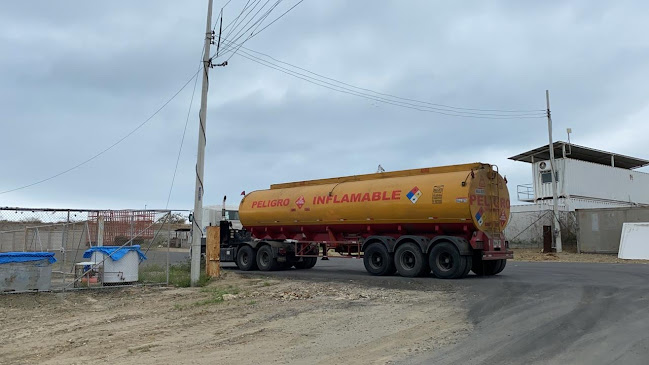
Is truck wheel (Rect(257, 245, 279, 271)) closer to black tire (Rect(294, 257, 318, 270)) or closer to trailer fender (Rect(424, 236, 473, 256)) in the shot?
black tire (Rect(294, 257, 318, 270))

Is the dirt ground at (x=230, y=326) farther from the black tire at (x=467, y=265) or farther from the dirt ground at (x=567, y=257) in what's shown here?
the dirt ground at (x=567, y=257)

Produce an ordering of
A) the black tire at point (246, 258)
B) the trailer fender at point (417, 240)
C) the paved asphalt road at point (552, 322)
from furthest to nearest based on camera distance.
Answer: the black tire at point (246, 258) < the trailer fender at point (417, 240) < the paved asphalt road at point (552, 322)

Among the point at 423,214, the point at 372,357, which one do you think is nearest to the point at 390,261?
the point at 423,214

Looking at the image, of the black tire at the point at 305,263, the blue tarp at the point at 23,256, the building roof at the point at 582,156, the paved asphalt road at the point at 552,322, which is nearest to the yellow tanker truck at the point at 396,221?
the black tire at the point at 305,263

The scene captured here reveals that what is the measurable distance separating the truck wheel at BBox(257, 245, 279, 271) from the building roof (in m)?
Answer: 31.9

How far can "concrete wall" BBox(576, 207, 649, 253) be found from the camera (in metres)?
28.2

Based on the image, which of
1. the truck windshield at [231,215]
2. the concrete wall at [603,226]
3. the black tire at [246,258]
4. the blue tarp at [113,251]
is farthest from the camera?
the concrete wall at [603,226]

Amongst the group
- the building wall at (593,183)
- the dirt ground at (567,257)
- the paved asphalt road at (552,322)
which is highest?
the building wall at (593,183)

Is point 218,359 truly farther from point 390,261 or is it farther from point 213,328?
point 390,261

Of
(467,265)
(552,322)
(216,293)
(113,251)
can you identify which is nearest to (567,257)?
(467,265)

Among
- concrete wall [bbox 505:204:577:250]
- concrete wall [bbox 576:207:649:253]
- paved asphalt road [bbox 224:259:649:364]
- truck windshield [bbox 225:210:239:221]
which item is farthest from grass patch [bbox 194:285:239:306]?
concrete wall [bbox 505:204:577:250]

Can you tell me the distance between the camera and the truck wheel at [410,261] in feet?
52.5

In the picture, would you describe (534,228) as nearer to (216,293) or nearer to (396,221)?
(396,221)

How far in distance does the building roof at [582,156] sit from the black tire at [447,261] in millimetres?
32533
